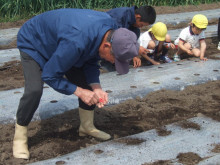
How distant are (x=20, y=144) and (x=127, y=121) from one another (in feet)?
3.24

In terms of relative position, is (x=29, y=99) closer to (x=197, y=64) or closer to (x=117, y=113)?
(x=117, y=113)

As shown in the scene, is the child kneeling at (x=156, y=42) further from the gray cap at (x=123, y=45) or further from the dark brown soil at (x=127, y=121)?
the gray cap at (x=123, y=45)

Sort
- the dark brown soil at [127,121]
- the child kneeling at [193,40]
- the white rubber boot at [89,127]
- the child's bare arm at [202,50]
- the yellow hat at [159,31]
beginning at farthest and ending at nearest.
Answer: the child kneeling at [193,40]
the child's bare arm at [202,50]
the yellow hat at [159,31]
the white rubber boot at [89,127]
the dark brown soil at [127,121]

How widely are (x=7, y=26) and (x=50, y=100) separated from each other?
374cm

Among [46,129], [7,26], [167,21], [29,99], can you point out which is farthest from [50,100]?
[167,21]

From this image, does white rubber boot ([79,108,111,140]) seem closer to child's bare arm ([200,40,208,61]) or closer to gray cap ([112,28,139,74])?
gray cap ([112,28,139,74])

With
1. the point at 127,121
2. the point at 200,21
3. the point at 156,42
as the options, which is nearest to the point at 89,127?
the point at 127,121

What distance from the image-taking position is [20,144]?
7.63 ft

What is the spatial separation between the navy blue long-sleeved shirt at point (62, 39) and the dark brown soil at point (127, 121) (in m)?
Result: 0.63

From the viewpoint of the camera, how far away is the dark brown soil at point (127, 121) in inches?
95.7

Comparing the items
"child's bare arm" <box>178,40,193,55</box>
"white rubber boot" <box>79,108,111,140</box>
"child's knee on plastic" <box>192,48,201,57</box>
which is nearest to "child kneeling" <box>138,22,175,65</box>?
"child's bare arm" <box>178,40,193,55</box>

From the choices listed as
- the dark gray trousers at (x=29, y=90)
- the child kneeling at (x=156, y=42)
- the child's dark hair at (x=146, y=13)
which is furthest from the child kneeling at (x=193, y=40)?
the dark gray trousers at (x=29, y=90)

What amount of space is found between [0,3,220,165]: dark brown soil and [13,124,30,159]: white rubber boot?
4cm

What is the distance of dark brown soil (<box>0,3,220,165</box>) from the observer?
7.98 feet
